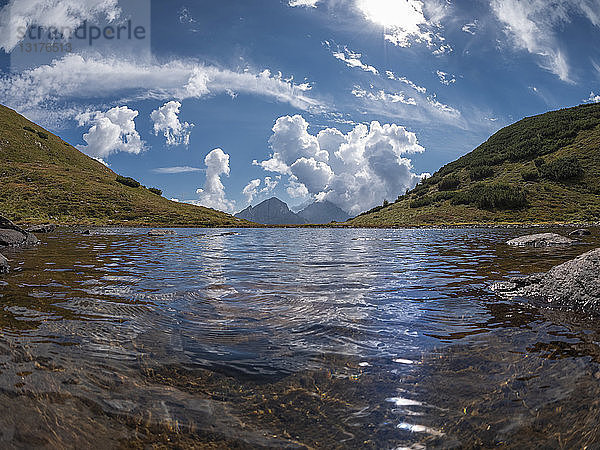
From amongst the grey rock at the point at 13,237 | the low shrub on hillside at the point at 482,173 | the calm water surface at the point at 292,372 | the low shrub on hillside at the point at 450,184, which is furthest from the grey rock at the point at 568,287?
the low shrub on hillside at the point at 482,173

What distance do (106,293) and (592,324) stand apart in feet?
42.2

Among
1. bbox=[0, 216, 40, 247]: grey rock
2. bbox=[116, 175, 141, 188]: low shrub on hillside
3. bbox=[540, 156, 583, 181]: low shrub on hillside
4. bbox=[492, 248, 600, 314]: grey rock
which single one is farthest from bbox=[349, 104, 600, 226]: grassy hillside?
bbox=[116, 175, 141, 188]: low shrub on hillside

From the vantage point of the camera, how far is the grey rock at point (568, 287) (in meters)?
8.46

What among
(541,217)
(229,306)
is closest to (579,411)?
(229,306)

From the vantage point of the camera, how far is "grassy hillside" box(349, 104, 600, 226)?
110450 millimetres

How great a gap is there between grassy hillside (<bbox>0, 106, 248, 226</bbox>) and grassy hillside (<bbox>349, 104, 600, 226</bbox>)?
78254 millimetres

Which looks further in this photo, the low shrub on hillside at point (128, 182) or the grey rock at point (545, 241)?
the low shrub on hillside at point (128, 182)

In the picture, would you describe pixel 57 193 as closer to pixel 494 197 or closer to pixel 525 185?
pixel 494 197

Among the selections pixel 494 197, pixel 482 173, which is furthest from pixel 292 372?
pixel 482 173

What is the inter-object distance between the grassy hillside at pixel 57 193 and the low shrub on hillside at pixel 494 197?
296ft

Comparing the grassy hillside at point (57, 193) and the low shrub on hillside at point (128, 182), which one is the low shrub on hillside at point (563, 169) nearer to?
the grassy hillside at point (57, 193)

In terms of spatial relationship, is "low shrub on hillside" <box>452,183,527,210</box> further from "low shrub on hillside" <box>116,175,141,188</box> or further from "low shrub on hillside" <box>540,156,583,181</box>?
"low shrub on hillside" <box>116,175,141,188</box>

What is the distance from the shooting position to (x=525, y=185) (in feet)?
418

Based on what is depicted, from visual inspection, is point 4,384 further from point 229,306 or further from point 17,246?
point 17,246
